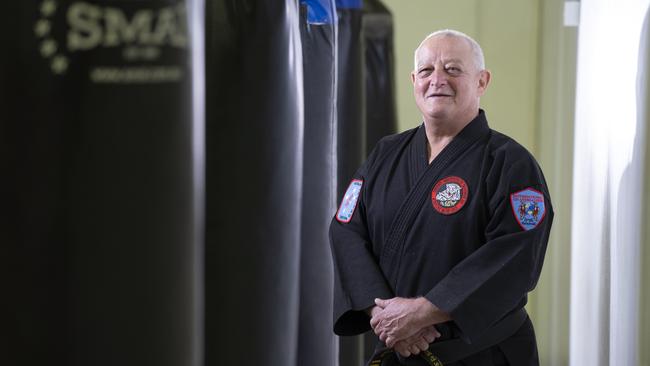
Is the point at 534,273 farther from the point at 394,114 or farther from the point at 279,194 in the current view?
the point at 394,114

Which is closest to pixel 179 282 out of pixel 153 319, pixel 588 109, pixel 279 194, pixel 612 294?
pixel 153 319

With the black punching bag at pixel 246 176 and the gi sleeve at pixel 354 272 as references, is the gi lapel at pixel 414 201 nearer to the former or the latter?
the gi sleeve at pixel 354 272

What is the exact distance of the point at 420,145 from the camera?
88.3 inches

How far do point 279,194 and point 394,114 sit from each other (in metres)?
→ 2.14

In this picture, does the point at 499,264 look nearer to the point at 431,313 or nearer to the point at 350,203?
the point at 431,313

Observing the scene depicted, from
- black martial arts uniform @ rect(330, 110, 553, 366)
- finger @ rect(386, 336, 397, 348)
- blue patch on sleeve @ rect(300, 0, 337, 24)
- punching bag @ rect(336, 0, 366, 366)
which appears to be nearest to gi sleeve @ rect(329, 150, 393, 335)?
black martial arts uniform @ rect(330, 110, 553, 366)

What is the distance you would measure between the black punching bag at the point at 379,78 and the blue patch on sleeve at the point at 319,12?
4.07ft

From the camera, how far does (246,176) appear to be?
1448 millimetres

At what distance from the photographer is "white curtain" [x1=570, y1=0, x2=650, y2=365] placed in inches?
103

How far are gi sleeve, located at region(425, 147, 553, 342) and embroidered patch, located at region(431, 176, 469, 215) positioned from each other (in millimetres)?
68

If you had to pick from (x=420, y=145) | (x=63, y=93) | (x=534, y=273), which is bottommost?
(x=534, y=273)

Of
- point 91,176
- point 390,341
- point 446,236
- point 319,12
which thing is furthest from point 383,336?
point 91,176

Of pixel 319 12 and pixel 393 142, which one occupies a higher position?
pixel 319 12

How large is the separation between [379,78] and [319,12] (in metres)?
1.36
